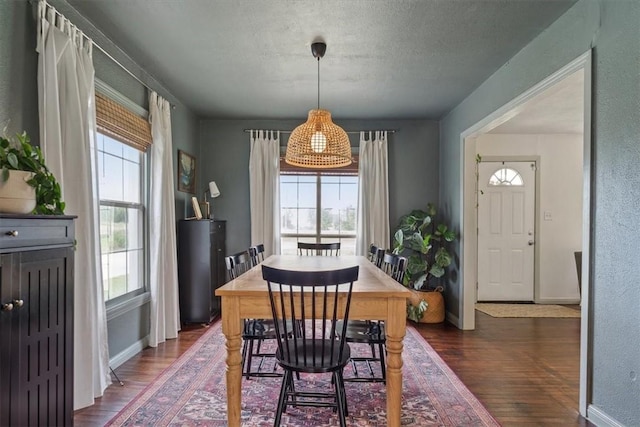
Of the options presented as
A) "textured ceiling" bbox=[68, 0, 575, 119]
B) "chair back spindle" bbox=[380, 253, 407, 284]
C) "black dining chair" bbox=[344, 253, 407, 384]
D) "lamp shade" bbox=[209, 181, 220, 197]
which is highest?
"textured ceiling" bbox=[68, 0, 575, 119]

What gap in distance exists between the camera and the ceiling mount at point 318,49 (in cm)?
264

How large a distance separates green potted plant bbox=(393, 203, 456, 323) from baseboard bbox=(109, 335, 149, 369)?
2.63 m

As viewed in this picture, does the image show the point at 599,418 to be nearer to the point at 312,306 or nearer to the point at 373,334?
the point at 373,334

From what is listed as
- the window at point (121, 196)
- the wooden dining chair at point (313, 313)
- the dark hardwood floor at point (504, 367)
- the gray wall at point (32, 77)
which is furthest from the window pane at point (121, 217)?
the wooden dining chair at point (313, 313)

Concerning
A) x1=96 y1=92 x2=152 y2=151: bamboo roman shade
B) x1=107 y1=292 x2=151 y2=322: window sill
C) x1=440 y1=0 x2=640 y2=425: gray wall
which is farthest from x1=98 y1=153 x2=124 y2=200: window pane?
x1=440 y1=0 x2=640 y2=425: gray wall

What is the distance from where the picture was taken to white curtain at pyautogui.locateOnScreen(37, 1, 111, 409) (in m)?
2.05

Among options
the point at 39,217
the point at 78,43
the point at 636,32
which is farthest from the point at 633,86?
the point at 78,43

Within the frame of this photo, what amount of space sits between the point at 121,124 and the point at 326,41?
172 centimetres

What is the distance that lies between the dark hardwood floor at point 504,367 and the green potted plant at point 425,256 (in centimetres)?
23

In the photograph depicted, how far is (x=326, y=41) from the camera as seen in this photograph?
2666 millimetres

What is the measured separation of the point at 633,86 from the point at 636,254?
845 mm

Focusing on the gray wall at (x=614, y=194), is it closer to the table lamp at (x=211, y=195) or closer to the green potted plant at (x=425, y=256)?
the green potted plant at (x=425, y=256)

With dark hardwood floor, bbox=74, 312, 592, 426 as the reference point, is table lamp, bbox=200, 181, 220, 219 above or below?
above

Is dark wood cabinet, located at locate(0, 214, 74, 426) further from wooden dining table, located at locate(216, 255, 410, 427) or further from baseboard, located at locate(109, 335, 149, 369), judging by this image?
baseboard, located at locate(109, 335, 149, 369)
